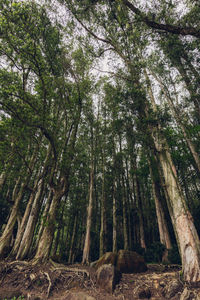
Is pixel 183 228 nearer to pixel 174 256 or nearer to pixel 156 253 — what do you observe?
pixel 174 256

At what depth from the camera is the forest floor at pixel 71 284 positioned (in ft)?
15.6

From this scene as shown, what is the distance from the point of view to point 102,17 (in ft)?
28.1

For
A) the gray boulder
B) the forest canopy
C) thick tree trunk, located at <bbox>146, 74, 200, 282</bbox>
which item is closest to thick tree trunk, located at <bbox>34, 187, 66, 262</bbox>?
the forest canopy

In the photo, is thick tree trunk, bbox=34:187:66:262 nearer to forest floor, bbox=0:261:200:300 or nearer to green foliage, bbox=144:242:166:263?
forest floor, bbox=0:261:200:300

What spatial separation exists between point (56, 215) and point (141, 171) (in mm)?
9766

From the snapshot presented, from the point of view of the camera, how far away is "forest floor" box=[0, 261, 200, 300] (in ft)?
15.6

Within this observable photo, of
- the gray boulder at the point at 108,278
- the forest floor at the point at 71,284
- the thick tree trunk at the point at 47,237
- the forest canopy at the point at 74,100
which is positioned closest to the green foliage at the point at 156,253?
the forest canopy at the point at 74,100

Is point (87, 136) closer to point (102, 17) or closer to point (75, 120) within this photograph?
point (75, 120)

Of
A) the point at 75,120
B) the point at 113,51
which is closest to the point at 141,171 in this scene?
the point at 75,120

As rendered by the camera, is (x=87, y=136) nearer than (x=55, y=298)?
No

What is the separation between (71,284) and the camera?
5.85 meters

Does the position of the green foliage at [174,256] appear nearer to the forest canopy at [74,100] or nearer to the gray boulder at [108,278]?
the forest canopy at [74,100]

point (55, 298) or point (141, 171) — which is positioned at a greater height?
point (141, 171)

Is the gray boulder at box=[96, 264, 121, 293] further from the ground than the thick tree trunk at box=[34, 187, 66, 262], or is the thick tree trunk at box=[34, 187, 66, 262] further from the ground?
the thick tree trunk at box=[34, 187, 66, 262]
